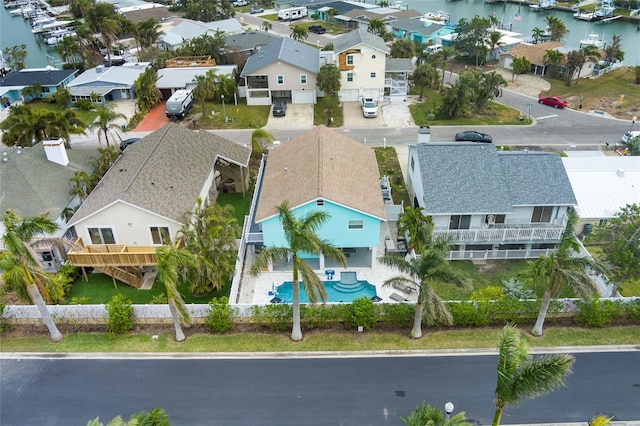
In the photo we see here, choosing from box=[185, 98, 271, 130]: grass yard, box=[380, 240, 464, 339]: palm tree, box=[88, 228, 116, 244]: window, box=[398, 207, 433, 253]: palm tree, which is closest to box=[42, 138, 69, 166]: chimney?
box=[88, 228, 116, 244]: window

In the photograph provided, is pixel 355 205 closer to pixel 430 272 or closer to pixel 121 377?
pixel 430 272

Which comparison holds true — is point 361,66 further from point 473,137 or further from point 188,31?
point 188,31

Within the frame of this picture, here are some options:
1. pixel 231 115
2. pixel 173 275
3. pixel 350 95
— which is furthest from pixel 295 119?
pixel 173 275

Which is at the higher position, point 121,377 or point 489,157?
point 489,157

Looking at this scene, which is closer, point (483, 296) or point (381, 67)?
point (483, 296)

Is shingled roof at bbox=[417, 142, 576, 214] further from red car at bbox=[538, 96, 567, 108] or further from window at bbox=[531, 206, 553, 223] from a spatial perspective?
red car at bbox=[538, 96, 567, 108]

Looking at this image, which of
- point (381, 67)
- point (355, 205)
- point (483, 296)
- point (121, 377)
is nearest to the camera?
point (121, 377)

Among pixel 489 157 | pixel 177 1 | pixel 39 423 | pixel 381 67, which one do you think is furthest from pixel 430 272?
pixel 177 1
